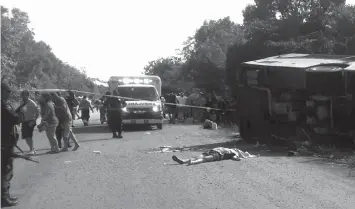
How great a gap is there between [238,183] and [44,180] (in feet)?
11.4

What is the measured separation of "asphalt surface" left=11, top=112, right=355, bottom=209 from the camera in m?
8.66

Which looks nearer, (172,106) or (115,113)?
(115,113)

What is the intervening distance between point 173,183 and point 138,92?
17.4 meters

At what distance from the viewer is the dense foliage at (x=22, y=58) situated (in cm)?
3925

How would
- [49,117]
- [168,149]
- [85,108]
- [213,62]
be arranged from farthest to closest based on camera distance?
[213,62], [85,108], [168,149], [49,117]

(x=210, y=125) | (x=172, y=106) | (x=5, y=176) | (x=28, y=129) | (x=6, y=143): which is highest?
(x=6, y=143)

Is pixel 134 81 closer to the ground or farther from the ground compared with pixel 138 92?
farther from the ground

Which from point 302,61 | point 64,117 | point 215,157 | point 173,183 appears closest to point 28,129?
point 64,117

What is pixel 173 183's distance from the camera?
410 inches

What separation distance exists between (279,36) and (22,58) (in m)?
35.9

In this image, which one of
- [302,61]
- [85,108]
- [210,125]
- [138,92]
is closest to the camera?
[302,61]

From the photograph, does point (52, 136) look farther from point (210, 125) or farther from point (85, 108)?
point (85, 108)

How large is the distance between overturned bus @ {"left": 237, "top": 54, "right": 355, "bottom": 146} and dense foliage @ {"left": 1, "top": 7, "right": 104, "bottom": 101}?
7148mm

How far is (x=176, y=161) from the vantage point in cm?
1309
